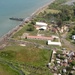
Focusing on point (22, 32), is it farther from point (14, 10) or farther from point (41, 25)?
point (14, 10)

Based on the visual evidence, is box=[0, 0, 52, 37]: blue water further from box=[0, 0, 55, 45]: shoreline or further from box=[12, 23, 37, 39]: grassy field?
box=[12, 23, 37, 39]: grassy field

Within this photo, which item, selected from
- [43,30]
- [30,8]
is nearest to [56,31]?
[43,30]

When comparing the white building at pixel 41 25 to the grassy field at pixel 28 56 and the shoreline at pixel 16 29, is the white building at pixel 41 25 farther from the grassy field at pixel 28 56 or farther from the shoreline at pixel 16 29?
the grassy field at pixel 28 56

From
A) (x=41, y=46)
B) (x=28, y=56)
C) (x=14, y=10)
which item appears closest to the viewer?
(x=28, y=56)

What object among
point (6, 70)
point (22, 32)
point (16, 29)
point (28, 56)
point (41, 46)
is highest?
point (16, 29)

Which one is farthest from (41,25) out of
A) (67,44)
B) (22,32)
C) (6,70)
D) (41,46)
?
(6,70)
